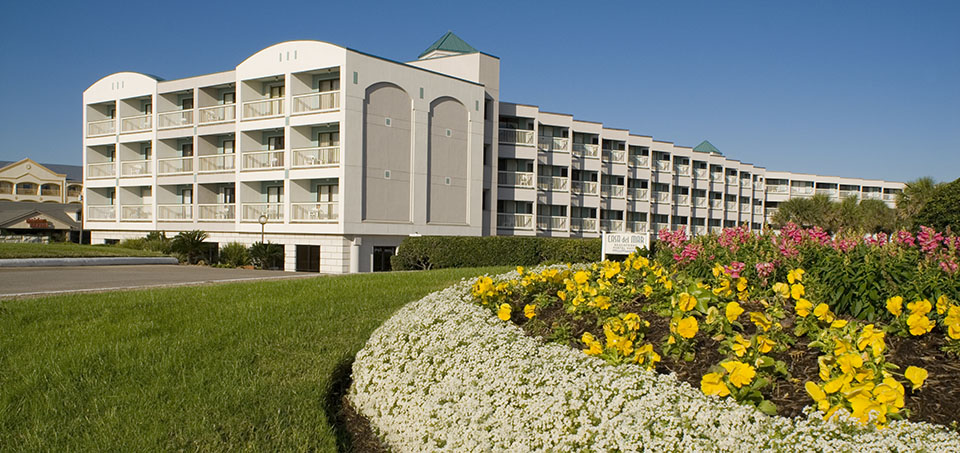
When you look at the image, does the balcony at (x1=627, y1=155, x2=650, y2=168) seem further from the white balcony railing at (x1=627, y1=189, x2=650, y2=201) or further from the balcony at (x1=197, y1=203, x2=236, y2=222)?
the balcony at (x1=197, y1=203, x2=236, y2=222)

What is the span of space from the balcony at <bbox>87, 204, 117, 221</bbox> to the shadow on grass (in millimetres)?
39555

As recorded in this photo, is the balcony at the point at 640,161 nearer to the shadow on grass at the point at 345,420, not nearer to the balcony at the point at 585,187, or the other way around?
the balcony at the point at 585,187

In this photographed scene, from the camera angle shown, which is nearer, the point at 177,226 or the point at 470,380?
the point at 470,380

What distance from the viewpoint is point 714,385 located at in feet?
13.3

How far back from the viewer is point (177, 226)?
37.2 meters

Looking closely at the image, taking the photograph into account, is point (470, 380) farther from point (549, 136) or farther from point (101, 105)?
point (101, 105)

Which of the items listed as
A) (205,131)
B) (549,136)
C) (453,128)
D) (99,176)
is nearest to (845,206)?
(549,136)

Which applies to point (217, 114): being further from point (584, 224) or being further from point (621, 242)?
point (621, 242)

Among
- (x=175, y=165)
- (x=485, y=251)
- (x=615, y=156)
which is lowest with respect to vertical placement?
(x=485, y=251)

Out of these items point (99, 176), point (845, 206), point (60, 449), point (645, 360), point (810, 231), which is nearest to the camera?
point (645, 360)

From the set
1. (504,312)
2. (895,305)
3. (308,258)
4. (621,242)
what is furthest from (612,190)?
(895,305)

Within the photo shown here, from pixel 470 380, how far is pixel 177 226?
3612 centimetres

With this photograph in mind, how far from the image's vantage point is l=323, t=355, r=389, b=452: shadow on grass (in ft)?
18.0

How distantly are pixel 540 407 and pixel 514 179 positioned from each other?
126 ft
